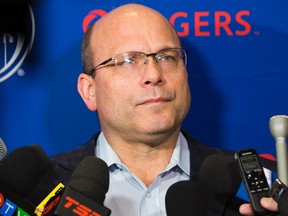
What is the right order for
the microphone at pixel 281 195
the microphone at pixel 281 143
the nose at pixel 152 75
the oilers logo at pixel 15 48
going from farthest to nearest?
the oilers logo at pixel 15 48 < the nose at pixel 152 75 < the microphone at pixel 281 143 < the microphone at pixel 281 195

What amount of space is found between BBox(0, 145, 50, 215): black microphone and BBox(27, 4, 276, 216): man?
28 centimetres

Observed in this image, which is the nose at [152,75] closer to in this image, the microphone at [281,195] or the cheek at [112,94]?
the cheek at [112,94]

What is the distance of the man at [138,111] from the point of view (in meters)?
1.63

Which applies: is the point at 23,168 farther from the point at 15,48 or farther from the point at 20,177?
the point at 15,48

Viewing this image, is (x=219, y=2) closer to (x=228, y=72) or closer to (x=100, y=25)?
(x=228, y=72)

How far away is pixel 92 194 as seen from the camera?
3.42ft

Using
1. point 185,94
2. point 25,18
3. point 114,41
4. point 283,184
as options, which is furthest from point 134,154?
point 283,184

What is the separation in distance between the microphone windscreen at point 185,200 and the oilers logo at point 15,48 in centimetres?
101

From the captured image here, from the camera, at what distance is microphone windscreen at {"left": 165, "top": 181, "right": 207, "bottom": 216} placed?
111 cm

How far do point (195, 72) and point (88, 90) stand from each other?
43cm

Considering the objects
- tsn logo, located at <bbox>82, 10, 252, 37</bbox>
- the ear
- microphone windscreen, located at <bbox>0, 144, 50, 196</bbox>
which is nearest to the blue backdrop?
tsn logo, located at <bbox>82, 10, 252, 37</bbox>

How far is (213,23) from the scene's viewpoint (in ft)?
6.33

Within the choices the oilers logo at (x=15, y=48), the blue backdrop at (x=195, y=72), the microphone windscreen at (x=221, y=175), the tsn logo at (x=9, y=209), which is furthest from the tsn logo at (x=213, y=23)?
the tsn logo at (x=9, y=209)

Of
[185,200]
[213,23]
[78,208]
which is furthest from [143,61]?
[78,208]
